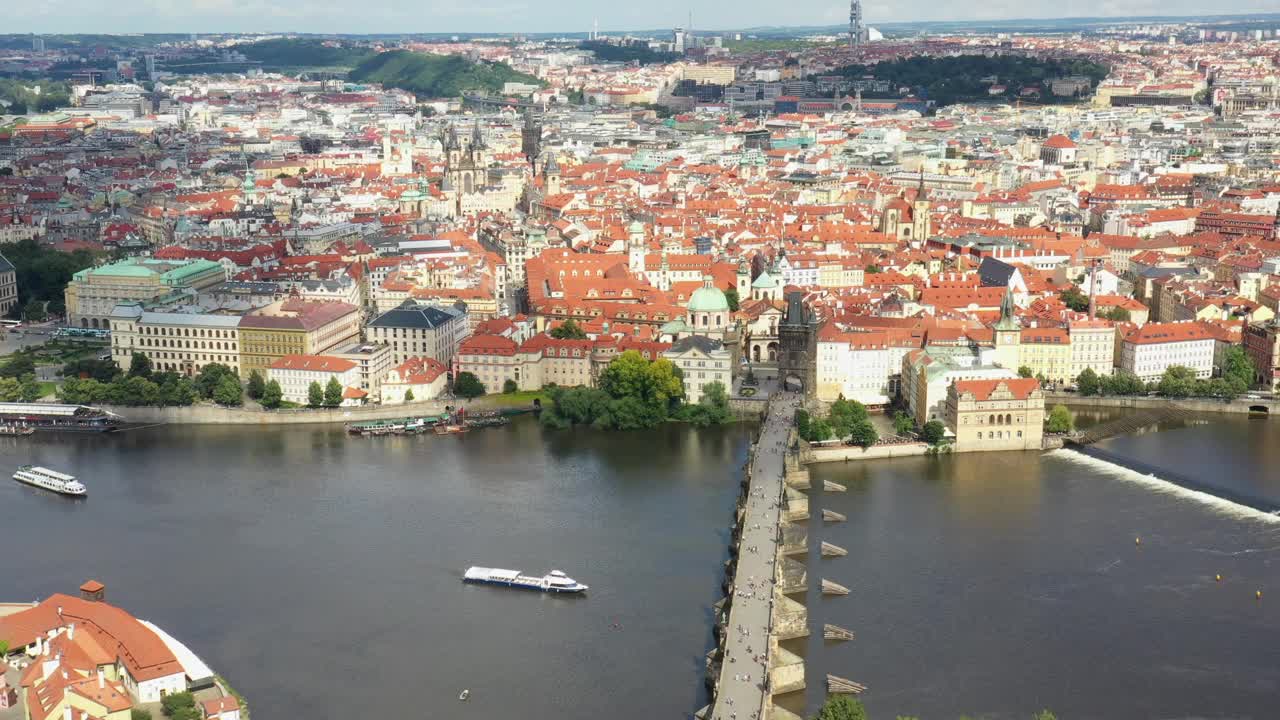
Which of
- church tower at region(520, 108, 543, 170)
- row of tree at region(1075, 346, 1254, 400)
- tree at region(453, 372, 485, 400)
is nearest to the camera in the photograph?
row of tree at region(1075, 346, 1254, 400)

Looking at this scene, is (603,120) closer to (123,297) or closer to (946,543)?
(123,297)

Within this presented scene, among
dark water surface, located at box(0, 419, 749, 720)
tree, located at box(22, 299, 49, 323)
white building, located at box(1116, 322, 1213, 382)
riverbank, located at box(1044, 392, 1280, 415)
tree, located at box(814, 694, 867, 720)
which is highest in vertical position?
white building, located at box(1116, 322, 1213, 382)

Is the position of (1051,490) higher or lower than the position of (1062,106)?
lower

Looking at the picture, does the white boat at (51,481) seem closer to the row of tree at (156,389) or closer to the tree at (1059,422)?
the row of tree at (156,389)

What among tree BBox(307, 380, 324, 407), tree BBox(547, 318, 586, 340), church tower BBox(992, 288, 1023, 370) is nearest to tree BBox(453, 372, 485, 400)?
tree BBox(547, 318, 586, 340)

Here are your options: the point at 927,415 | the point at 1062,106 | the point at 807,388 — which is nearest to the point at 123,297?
the point at 807,388

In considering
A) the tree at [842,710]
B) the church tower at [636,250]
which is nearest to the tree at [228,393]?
the church tower at [636,250]

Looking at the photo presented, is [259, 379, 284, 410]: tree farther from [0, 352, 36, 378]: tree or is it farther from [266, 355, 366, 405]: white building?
[0, 352, 36, 378]: tree
